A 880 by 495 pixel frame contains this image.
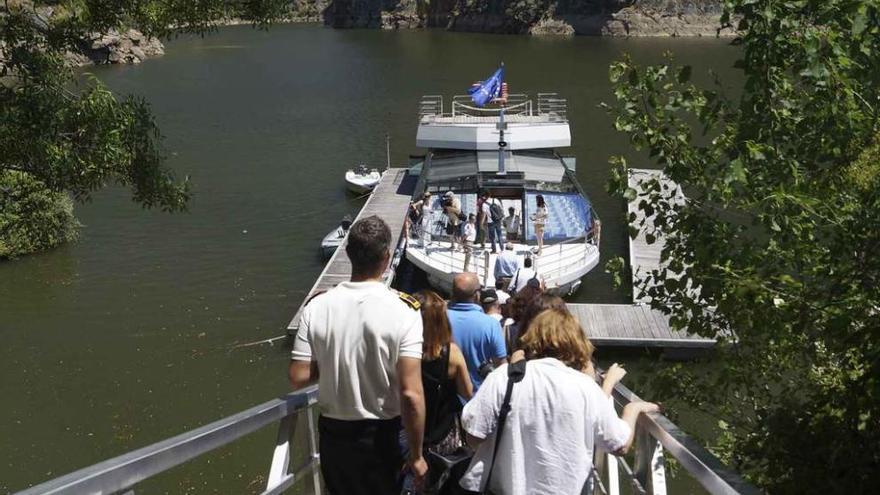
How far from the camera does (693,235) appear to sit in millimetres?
5801

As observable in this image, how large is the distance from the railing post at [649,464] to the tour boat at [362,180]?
28.8m

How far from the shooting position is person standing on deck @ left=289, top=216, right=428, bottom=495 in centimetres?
422

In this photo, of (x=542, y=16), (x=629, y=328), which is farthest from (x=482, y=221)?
(x=542, y=16)

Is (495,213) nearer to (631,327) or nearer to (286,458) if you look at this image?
(631,327)

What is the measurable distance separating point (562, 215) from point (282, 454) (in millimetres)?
17948

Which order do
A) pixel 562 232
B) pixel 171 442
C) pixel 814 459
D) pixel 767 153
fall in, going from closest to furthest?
pixel 171 442 → pixel 814 459 → pixel 767 153 → pixel 562 232

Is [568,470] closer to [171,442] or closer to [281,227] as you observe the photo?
[171,442]

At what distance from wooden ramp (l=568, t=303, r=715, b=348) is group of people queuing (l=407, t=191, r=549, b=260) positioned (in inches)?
85.7

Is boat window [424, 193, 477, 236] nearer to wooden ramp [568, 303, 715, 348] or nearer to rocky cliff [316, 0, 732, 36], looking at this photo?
wooden ramp [568, 303, 715, 348]

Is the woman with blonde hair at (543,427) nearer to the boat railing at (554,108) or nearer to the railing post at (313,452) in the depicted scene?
the railing post at (313,452)

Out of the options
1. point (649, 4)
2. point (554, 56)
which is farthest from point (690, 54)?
point (649, 4)

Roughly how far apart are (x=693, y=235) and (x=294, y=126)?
44.3 m

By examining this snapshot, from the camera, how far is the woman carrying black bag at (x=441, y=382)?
491 cm

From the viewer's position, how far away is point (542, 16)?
11375 cm
